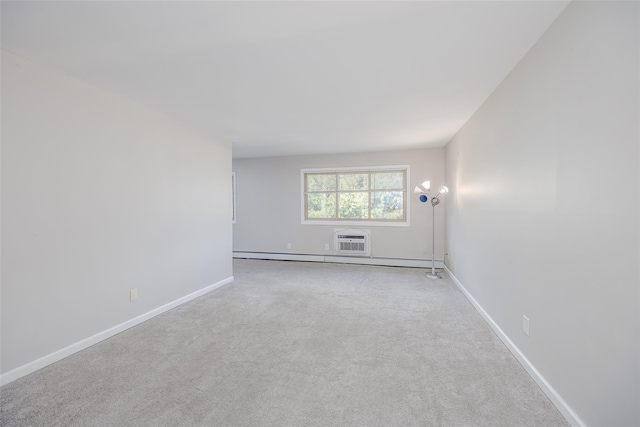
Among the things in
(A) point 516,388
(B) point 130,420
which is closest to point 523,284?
(A) point 516,388

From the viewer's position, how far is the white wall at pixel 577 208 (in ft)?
3.93

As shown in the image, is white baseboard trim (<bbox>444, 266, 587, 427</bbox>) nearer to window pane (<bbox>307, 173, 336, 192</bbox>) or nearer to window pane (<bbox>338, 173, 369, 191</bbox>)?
window pane (<bbox>338, 173, 369, 191</bbox>)

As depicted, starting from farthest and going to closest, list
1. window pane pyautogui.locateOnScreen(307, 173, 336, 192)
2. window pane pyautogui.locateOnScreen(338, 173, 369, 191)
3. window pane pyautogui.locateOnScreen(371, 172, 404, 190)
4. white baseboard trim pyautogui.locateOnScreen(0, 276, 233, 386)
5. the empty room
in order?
window pane pyautogui.locateOnScreen(307, 173, 336, 192)
window pane pyautogui.locateOnScreen(338, 173, 369, 191)
window pane pyautogui.locateOnScreen(371, 172, 404, 190)
white baseboard trim pyautogui.locateOnScreen(0, 276, 233, 386)
the empty room

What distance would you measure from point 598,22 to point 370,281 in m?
3.86

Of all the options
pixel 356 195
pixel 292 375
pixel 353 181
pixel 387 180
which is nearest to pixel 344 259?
pixel 356 195

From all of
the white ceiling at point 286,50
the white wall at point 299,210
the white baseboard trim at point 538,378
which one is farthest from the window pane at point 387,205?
the white baseboard trim at point 538,378

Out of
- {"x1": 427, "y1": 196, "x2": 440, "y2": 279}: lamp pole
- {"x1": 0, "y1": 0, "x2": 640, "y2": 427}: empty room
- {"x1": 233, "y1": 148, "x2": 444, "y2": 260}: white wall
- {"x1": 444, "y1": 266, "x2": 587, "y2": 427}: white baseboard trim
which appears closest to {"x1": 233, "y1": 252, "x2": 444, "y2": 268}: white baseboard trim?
{"x1": 233, "y1": 148, "x2": 444, "y2": 260}: white wall

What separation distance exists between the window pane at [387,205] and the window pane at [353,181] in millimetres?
277

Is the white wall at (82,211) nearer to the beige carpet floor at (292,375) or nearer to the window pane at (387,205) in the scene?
the beige carpet floor at (292,375)

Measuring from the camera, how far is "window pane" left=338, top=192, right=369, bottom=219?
601 centimetres

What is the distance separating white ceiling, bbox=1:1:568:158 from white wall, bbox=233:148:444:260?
2304 millimetres

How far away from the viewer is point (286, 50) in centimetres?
203

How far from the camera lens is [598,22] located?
1.35 meters

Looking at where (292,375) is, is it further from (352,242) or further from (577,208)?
(352,242)
